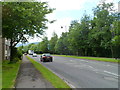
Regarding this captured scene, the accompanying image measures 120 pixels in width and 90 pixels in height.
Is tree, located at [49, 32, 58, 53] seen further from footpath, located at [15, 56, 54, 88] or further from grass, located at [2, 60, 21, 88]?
footpath, located at [15, 56, 54, 88]

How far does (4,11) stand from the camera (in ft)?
36.2

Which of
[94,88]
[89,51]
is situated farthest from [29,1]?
[89,51]

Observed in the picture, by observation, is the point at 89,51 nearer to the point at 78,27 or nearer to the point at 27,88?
the point at 78,27

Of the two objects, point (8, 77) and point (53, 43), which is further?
point (53, 43)

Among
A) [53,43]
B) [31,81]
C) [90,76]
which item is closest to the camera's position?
[31,81]

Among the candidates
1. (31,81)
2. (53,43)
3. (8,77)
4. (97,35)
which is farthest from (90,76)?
(53,43)

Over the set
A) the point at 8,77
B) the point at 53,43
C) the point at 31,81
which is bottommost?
the point at 31,81

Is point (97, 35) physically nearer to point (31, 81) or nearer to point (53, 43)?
point (31, 81)

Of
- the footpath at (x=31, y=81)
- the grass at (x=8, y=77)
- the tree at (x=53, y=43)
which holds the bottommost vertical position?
the footpath at (x=31, y=81)

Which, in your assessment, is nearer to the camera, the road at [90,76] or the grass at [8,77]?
the grass at [8,77]

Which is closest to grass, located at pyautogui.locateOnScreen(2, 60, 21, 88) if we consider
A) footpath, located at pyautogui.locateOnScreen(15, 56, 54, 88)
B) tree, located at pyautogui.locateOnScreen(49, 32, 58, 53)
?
footpath, located at pyautogui.locateOnScreen(15, 56, 54, 88)

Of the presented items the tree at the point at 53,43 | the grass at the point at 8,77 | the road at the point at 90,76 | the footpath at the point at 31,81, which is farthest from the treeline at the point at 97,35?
the tree at the point at 53,43

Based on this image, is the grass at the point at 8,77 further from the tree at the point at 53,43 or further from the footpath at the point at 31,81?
the tree at the point at 53,43

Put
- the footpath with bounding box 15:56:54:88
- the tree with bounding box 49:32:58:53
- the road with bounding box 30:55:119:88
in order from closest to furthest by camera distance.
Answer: the footpath with bounding box 15:56:54:88 → the road with bounding box 30:55:119:88 → the tree with bounding box 49:32:58:53
